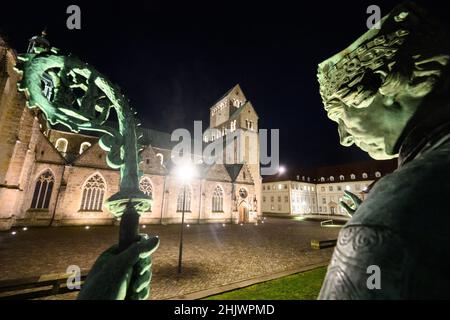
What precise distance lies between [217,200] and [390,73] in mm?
29599

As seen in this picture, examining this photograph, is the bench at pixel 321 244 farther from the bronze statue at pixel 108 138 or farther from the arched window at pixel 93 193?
the arched window at pixel 93 193

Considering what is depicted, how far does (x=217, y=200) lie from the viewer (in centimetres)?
3016

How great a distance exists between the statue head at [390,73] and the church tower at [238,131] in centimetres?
3242

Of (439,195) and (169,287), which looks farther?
(169,287)

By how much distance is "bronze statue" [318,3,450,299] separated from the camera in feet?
2.14

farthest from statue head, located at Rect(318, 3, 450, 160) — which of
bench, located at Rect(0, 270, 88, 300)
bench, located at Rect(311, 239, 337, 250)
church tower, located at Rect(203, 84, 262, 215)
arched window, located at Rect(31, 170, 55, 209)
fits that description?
church tower, located at Rect(203, 84, 262, 215)

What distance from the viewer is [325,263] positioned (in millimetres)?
9016

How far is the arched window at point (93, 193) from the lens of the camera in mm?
22297

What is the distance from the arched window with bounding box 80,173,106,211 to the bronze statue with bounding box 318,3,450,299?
86.7 ft
